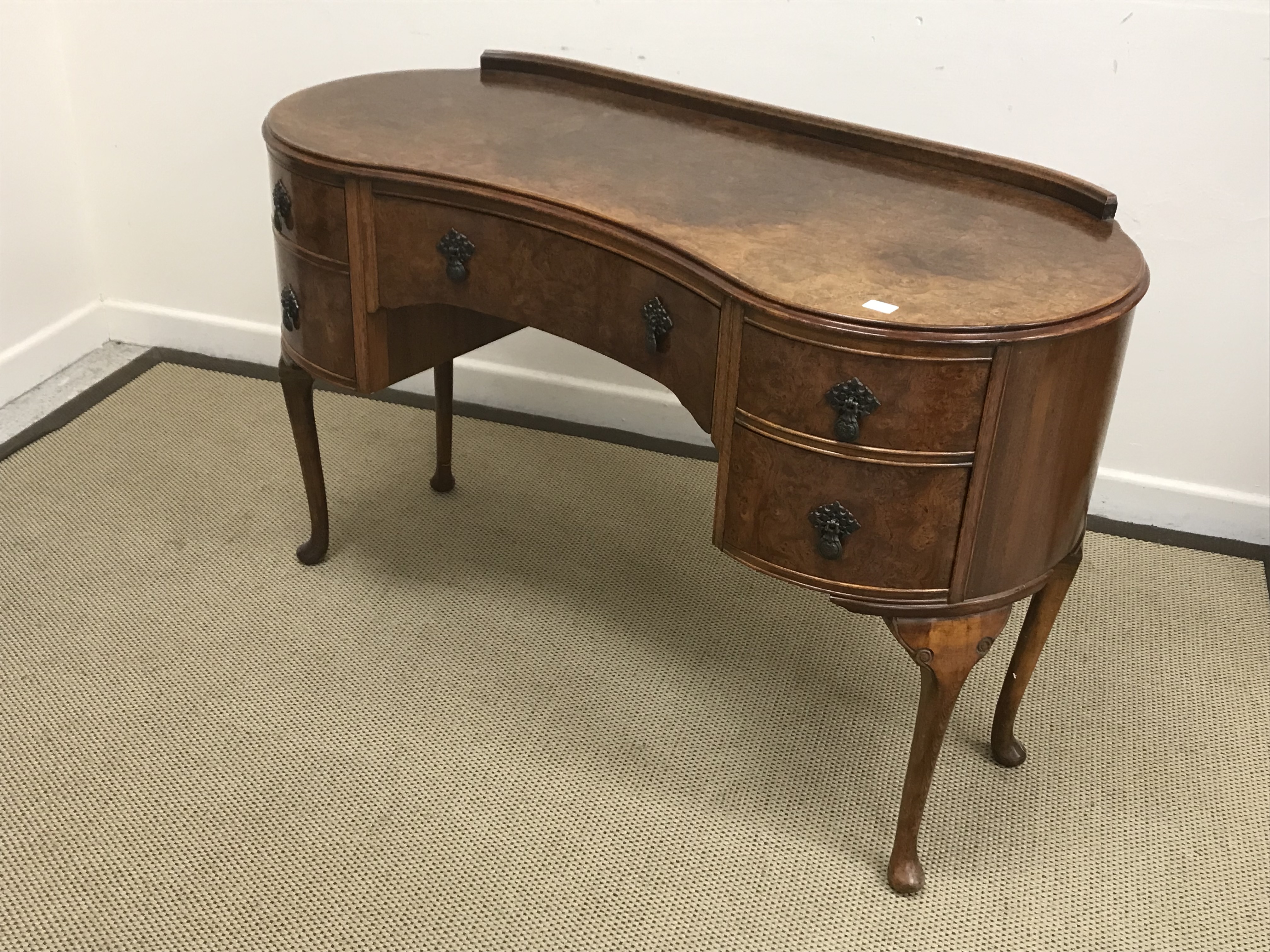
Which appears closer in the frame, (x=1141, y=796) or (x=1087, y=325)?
(x=1087, y=325)

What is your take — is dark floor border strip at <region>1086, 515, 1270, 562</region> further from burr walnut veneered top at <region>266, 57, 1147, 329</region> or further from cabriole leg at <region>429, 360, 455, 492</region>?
cabriole leg at <region>429, 360, 455, 492</region>

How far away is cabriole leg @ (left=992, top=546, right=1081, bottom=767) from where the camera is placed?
1700mm

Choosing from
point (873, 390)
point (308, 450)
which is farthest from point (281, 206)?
point (873, 390)

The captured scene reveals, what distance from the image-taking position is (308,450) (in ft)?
7.02

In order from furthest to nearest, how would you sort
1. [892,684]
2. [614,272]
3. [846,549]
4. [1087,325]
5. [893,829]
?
[892,684]
[893,829]
[614,272]
[846,549]
[1087,325]

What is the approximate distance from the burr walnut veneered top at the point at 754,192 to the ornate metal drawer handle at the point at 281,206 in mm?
80

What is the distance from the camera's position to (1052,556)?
5.08ft

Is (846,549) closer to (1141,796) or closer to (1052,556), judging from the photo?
(1052,556)

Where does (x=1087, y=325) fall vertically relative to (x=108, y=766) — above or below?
above

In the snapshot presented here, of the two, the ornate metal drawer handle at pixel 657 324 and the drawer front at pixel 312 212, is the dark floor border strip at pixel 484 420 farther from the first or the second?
the ornate metal drawer handle at pixel 657 324

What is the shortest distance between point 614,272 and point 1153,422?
1364mm

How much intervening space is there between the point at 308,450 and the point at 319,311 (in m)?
0.34

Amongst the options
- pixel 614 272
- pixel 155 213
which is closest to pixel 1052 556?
pixel 614 272

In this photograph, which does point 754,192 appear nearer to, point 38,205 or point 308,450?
point 308,450
